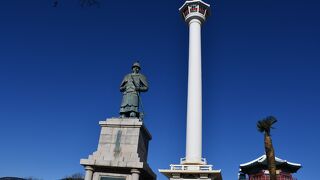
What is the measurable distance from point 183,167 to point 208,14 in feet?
72.4

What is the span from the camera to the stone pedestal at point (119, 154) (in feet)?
63.7

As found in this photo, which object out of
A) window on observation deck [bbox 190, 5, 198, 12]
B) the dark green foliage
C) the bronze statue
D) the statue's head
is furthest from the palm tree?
window on observation deck [bbox 190, 5, 198, 12]

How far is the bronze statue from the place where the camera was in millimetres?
22453

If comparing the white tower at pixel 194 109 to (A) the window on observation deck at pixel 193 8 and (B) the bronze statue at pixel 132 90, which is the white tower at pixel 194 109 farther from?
(B) the bronze statue at pixel 132 90

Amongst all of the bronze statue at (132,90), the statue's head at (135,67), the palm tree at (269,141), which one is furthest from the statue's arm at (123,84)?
the palm tree at (269,141)

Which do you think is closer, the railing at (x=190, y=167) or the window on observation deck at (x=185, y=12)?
the railing at (x=190, y=167)

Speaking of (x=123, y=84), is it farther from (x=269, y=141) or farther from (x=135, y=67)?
(x=269, y=141)

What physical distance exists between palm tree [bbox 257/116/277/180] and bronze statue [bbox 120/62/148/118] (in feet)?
29.6

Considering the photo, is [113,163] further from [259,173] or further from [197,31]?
[259,173]

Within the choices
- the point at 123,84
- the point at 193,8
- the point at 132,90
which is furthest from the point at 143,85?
the point at 193,8

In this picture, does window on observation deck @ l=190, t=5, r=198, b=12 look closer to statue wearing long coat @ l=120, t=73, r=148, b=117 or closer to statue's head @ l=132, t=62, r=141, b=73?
statue's head @ l=132, t=62, r=141, b=73

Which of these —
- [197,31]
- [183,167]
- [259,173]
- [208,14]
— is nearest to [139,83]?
[183,167]

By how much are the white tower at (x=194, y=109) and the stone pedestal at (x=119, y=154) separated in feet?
22.3

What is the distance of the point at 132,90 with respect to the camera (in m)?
23.1
